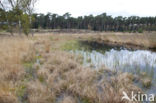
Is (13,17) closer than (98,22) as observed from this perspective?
Yes

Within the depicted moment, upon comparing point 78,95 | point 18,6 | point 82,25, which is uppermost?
point 82,25

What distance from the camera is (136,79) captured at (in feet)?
9.64

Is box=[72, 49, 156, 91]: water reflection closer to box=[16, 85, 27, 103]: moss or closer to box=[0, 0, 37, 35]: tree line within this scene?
box=[16, 85, 27, 103]: moss

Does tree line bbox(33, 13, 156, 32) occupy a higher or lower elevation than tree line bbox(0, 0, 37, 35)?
higher

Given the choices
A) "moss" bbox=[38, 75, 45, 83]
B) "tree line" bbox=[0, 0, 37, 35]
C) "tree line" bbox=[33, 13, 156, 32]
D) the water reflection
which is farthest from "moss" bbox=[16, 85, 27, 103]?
"tree line" bbox=[33, 13, 156, 32]

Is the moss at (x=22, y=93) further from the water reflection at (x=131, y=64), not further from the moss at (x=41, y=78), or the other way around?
the water reflection at (x=131, y=64)

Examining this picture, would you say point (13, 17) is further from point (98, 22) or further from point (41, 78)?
point (98, 22)

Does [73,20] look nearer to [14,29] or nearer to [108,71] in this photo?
[14,29]

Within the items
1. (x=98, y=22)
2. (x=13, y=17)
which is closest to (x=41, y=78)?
(x=13, y=17)

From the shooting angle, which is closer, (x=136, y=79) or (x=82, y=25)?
(x=136, y=79)

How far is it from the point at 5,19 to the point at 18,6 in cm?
174

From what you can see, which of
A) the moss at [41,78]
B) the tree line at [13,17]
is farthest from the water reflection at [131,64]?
the tree line at [13,17]

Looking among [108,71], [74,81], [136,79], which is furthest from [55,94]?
[136,79]

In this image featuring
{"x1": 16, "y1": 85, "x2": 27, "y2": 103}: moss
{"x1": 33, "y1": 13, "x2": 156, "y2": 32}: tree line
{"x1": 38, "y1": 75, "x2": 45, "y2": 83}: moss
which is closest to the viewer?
{"x1": 16, "y1": 85, "x2": 27, "y2": 103}: moss
